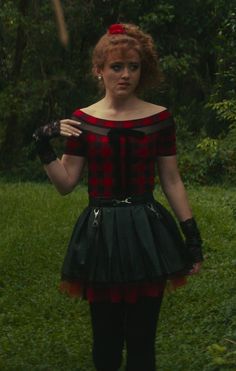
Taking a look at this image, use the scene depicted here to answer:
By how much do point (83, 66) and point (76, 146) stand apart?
1483cm

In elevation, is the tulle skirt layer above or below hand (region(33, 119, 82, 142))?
below

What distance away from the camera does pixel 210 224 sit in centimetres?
942

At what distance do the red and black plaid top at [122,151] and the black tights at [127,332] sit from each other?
500 millimetres

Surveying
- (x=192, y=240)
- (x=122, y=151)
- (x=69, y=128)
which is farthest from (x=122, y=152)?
(x=192, y=240)

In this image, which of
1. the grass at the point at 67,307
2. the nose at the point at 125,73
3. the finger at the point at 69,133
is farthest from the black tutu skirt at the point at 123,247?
the nose at the point at 125,73

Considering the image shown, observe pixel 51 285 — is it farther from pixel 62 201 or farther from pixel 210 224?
pixel 62 201

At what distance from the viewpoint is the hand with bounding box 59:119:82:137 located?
3297 millimetres

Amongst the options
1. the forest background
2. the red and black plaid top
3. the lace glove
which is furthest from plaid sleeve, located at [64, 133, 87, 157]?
the forest background

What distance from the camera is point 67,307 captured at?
245 inches

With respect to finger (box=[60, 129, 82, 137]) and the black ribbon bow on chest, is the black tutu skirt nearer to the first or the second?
the black ribbon bow on chest

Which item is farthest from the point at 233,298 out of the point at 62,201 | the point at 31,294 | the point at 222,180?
the point at 222,180

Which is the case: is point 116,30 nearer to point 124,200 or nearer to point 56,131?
point 56,131

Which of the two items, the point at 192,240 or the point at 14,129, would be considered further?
the point at 14,129

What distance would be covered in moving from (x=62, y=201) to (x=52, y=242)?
2524mm
